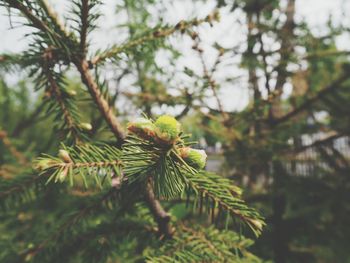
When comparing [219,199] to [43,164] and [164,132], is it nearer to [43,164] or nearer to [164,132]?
[164,132]

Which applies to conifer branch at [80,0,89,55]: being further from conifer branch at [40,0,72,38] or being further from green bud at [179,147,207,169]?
green bud at [179,147,207,169]

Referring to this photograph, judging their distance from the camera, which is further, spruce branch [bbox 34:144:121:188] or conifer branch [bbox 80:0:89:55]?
conifer branch [bbox 80:0:89:55]

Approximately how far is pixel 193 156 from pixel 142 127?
0.37 feet

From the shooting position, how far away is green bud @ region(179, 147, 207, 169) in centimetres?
54

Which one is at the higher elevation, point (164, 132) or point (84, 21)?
point (84, 21)

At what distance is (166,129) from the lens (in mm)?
521

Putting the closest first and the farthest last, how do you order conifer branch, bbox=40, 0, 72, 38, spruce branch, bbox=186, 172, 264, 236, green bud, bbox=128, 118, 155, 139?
green bud, bbox=128, 118, 155, 139
spruce branch, bbox=186, 172, 264, 236
conifer branch, bbox=40, 0, 72, 38

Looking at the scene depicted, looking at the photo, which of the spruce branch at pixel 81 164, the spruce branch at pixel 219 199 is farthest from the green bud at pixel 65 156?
the spruce branch at pixel 219 199

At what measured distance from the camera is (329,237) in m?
1.87

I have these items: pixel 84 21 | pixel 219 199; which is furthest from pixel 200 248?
pixel 84 21

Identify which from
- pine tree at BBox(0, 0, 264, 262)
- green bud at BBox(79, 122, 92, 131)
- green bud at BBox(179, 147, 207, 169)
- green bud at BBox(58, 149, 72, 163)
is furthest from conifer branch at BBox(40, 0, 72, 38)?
green bud at BBox(179, 147, 207, 169)

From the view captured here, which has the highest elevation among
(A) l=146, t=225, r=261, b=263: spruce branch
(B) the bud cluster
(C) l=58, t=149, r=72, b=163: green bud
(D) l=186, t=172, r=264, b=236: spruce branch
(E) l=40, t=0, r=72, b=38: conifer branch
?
(E) l=40, t=0, r=72, b=38: conifer branch

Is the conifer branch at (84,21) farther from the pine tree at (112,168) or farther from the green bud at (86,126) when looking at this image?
the green bud at (86,126)

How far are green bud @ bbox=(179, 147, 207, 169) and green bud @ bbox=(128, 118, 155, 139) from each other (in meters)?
0.07
